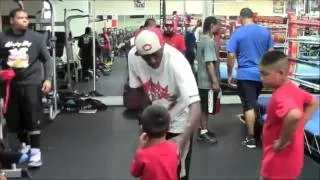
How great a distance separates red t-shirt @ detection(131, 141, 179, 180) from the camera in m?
2.17

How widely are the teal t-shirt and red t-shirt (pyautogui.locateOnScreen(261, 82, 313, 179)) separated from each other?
258 centimetres

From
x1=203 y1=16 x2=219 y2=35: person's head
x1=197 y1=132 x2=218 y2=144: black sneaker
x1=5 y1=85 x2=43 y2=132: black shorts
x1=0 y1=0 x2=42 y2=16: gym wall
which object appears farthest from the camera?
x1=0 y1=0 x2=42 y2=16: gym wall

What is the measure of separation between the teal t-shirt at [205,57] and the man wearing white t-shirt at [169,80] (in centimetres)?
228

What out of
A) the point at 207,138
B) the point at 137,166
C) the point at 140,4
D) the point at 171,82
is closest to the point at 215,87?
the point at 207,138

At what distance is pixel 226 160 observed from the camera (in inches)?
181

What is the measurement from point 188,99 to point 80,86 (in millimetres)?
6869

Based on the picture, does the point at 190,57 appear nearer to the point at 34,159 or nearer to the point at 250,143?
the point at 250,143

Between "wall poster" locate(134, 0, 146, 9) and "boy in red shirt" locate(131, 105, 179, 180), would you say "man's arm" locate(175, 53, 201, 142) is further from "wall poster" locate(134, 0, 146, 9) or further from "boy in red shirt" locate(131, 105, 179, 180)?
"wall poster" locate(134, 0, 146, 9)

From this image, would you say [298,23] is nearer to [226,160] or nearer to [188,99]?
[226,160]

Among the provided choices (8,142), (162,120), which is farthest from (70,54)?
(162,120)

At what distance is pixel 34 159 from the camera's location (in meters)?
4.43

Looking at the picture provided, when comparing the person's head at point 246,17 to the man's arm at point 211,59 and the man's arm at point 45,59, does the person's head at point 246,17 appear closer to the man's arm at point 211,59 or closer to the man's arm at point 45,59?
the man's arm at point 211,59

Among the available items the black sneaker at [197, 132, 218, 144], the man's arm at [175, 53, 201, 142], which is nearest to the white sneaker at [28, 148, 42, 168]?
the black sneaker at [197, 132, 218, 144]

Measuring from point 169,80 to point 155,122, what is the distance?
45cm
